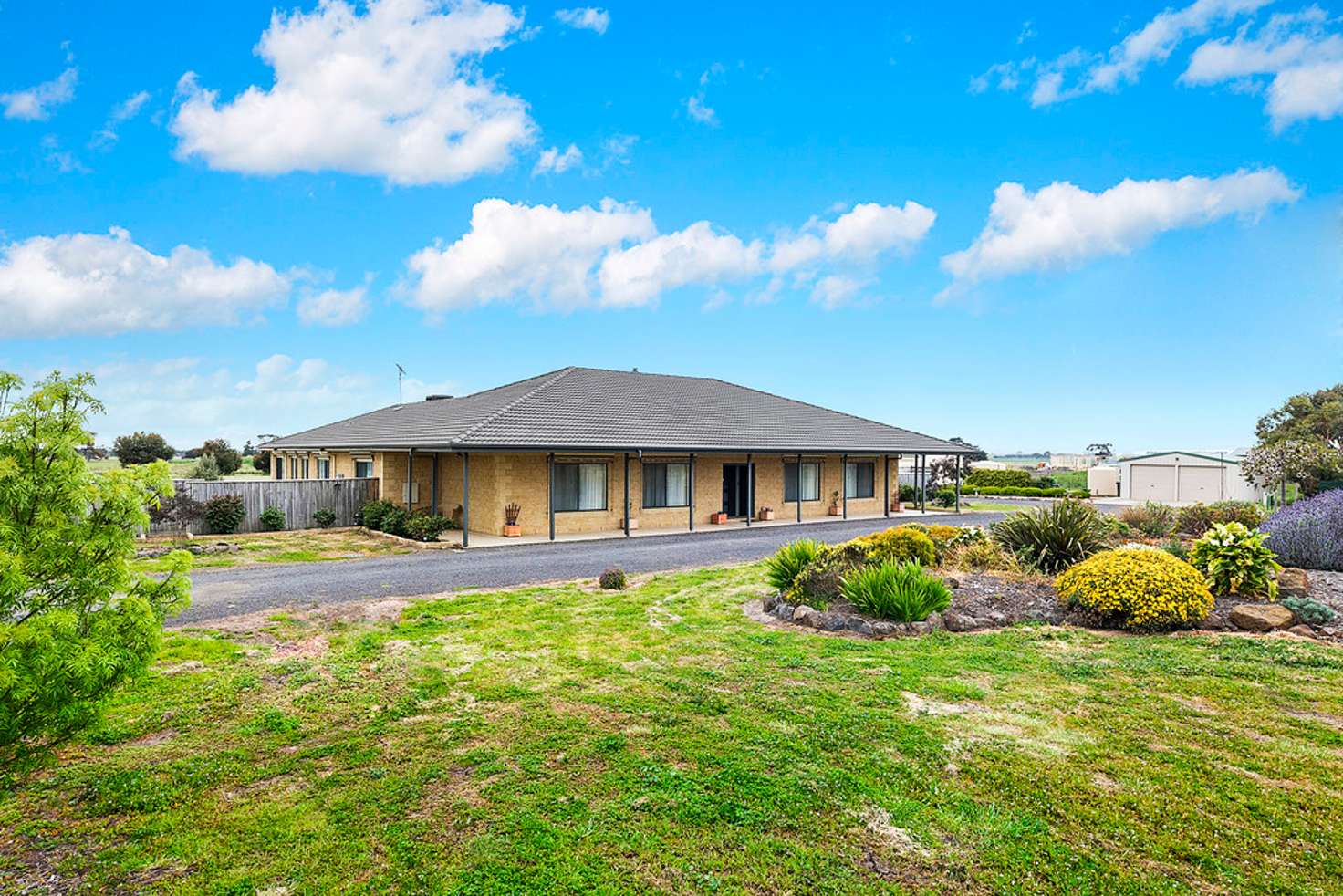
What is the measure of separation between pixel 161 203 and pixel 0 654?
20.2 m

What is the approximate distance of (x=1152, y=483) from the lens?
130 feet

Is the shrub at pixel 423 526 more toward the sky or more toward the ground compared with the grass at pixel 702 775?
more toward the sky

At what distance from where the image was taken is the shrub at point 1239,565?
959 cm

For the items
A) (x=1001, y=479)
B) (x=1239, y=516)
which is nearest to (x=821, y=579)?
(x=1239, y=516)

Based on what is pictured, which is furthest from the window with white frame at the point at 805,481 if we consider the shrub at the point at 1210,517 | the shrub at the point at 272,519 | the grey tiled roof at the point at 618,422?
the shrub at the point at 272,519

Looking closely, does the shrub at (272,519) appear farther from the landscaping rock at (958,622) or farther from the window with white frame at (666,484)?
the landscaping rock at (958,622)

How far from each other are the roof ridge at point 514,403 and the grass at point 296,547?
3.34 m

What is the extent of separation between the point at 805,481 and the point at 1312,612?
19.5 metres

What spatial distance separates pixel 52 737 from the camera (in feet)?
13.0

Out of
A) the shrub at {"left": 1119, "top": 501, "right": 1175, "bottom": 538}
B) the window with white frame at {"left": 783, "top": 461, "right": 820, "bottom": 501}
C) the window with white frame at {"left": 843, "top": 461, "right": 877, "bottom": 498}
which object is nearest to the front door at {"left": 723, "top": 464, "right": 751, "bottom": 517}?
the window with white frame at {"left": 783, "top": 461, "right": 820, "bottom": 501}

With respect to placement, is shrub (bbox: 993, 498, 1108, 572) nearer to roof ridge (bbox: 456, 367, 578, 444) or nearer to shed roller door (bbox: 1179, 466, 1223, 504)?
roof ridge (bbox: 456, 367, 578, 444)

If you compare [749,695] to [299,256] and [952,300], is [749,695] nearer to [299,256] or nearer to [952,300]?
[299,256]

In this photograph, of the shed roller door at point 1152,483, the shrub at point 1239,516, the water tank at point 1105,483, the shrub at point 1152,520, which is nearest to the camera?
the shrub at point 1239,516

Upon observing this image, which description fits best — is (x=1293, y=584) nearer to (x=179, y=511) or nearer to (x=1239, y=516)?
(x=1239, y=516)
